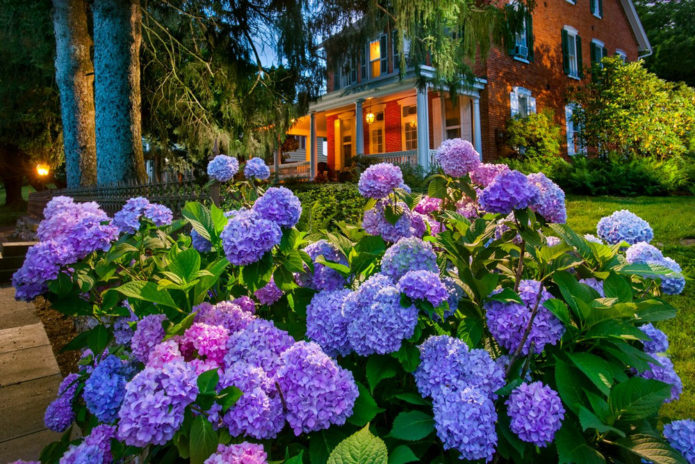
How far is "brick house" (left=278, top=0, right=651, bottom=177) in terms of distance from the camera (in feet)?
48.3

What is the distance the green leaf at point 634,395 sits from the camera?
0.98 metres

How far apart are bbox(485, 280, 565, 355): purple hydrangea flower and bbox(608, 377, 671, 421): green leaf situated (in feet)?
0.56

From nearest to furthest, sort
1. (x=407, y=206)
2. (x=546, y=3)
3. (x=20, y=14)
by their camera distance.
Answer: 1. (x=407, y=206)
2. (x=20, y=14)
3. (x=546, y=3)

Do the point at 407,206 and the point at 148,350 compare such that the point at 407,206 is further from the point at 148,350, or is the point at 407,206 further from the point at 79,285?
the point at 79,285

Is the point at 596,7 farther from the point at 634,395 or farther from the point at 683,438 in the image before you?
the point at 634,395

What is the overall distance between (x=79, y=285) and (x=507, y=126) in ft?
50.8

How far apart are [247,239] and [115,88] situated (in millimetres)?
7008

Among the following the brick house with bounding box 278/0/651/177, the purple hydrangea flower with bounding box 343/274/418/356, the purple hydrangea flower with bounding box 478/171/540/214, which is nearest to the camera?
the purple hydrangea flower with bounding box 343/274/418/356

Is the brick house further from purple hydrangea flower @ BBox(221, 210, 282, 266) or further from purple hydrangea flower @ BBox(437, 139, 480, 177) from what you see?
purple hydrangea flower @ BBox(221, 210, 282, 266)

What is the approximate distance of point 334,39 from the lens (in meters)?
8.20

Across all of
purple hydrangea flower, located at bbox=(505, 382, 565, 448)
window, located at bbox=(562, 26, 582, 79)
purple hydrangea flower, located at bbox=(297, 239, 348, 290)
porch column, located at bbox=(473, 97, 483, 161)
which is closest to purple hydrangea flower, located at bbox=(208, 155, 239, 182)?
purple hydrangea flower, located at bbox=(297, 239, 348, 290)

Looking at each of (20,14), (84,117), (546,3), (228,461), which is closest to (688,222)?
(228,461)

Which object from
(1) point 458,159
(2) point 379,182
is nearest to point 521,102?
(1) point 458,159

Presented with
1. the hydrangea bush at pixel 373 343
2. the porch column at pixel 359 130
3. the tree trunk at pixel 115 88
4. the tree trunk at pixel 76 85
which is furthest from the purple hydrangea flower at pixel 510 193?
the porch column at pixel 359 130
